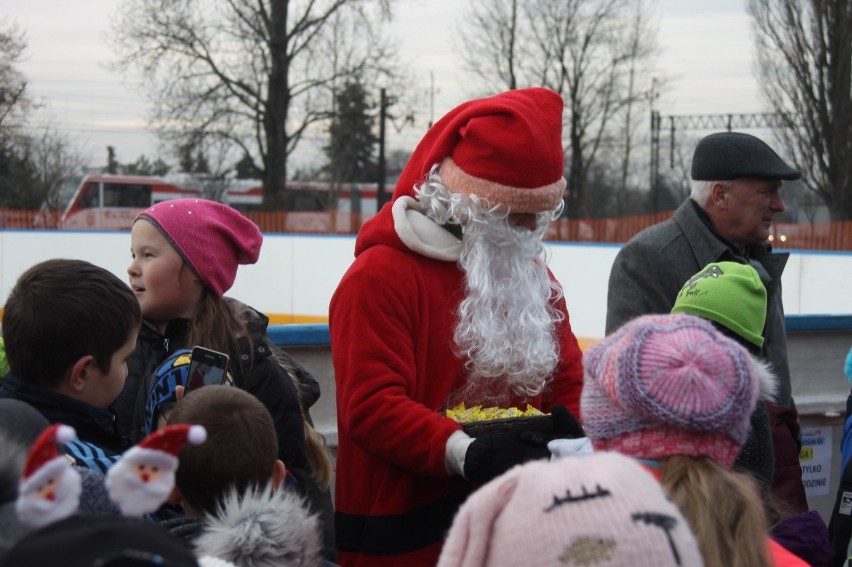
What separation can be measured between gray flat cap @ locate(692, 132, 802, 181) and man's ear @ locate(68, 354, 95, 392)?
7.53ft

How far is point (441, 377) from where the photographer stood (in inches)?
97.3

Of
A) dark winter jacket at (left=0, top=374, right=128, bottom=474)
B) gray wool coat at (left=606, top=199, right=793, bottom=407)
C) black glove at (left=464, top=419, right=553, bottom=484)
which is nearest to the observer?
dark winter jacket at (left=0, top=374, right=128, bottom=474)

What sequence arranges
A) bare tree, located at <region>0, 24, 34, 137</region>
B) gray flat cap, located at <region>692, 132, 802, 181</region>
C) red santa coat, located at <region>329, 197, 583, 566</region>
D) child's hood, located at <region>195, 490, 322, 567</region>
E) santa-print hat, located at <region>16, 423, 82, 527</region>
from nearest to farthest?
santa-print hat, located at <region>16, 423, 82, 527</region> < child's hood, located at <region>195, 490, 322, 567</region> < red santa coat, located at <region>329, 197, 583, 566</region> < gray flat cap, located at <region>692, 132, 802, 181</region> < bare tree, located at <region>0, 24, 34, 137</region>

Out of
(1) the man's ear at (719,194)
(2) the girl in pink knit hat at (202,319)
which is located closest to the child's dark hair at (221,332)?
(2) the girl in pink knit hat at (202,319)

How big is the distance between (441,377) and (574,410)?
1.30 ft

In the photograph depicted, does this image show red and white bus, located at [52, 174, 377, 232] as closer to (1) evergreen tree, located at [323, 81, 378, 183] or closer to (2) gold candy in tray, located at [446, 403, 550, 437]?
(1) evergreen tree, located at [323, 81, 378, 183]

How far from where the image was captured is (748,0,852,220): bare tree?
25469 mm

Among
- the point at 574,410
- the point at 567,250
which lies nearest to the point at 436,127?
the point at 574,410

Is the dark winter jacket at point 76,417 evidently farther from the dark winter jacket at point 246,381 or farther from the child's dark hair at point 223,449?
the dark winter jacket at point 246,381

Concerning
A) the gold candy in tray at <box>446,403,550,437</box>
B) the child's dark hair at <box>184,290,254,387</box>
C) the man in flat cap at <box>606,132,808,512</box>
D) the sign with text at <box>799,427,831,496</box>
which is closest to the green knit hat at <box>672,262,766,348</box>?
the gold candy in tray at <box>446,403,550,437</box>

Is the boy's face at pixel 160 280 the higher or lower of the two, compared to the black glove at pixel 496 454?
higher

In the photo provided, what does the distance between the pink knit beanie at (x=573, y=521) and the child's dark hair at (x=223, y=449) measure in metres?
0.65

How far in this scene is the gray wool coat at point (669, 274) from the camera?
3281 millimetres

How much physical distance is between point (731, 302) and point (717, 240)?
961 mm
